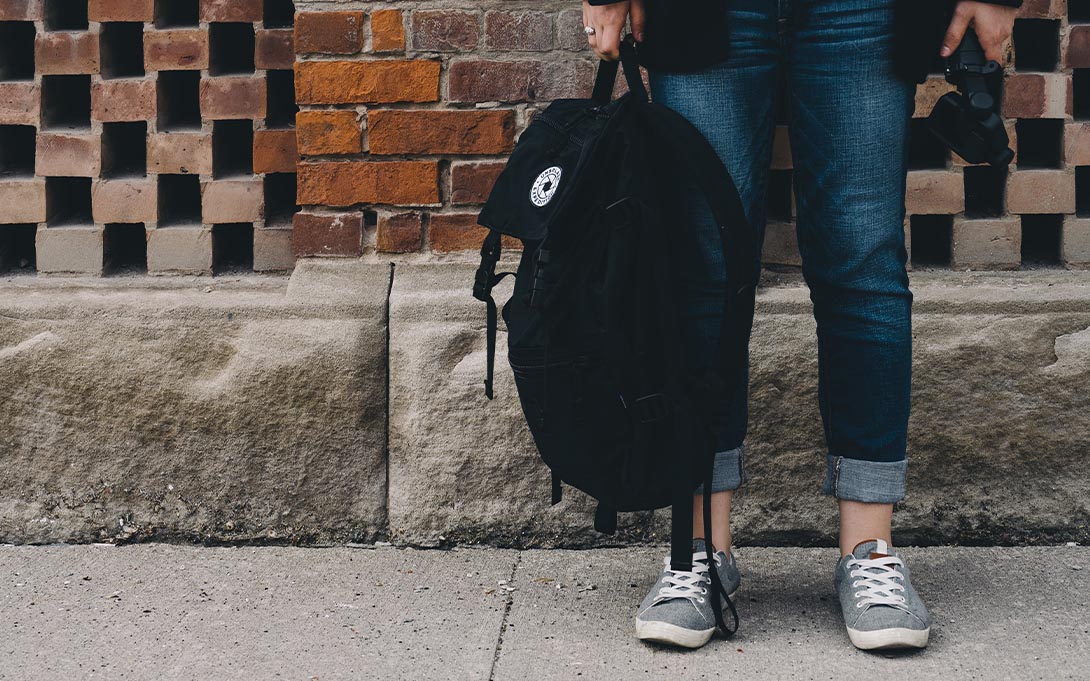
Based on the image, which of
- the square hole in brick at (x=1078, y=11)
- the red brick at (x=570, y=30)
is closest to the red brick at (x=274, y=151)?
the red brick at (x=570, y=30)

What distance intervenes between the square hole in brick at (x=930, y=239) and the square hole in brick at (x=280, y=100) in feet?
4.39

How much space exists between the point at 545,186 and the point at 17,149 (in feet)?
4.60

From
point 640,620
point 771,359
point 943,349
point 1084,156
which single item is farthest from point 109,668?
point 1084,156

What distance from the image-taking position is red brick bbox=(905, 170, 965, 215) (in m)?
2.46

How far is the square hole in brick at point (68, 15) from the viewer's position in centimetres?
256

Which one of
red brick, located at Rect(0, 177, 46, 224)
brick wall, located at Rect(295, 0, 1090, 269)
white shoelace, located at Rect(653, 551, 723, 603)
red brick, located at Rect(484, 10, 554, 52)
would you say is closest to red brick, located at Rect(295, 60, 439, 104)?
brick wall, located at Rect(295, 0, 1090, 269)

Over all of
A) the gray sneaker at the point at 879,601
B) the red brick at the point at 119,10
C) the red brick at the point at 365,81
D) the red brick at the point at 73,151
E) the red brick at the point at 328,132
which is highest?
the red brick at the point at 119,10

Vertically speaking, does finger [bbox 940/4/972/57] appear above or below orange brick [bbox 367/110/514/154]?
above

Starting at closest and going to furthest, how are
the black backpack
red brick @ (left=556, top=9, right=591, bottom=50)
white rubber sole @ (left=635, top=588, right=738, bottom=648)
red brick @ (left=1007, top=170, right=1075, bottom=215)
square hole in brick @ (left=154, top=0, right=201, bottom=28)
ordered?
1. the black backpack
2. white rubber sole @ (left=635, top=588, right=738, bottom=648)
3. red brick @ (left=556, top=9, right=591, bottom=50)
4. red brick @ (left=1007, top=170, right=1075, bottom=215)
5. square hole in brick @ (left=154, top=0, right=201, bottom=28)

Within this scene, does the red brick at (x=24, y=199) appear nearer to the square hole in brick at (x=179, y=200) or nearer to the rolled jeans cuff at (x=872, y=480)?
the square hole in brick at (x=179, y=200)

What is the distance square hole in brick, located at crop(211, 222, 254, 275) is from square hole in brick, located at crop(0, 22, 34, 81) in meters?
0.53

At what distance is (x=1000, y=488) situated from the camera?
7.88 ft

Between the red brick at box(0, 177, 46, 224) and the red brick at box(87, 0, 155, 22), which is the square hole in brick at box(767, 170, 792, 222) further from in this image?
the red brick at box(0, 177, 46, 224)

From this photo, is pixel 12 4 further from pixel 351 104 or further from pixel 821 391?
pixel 821 391
